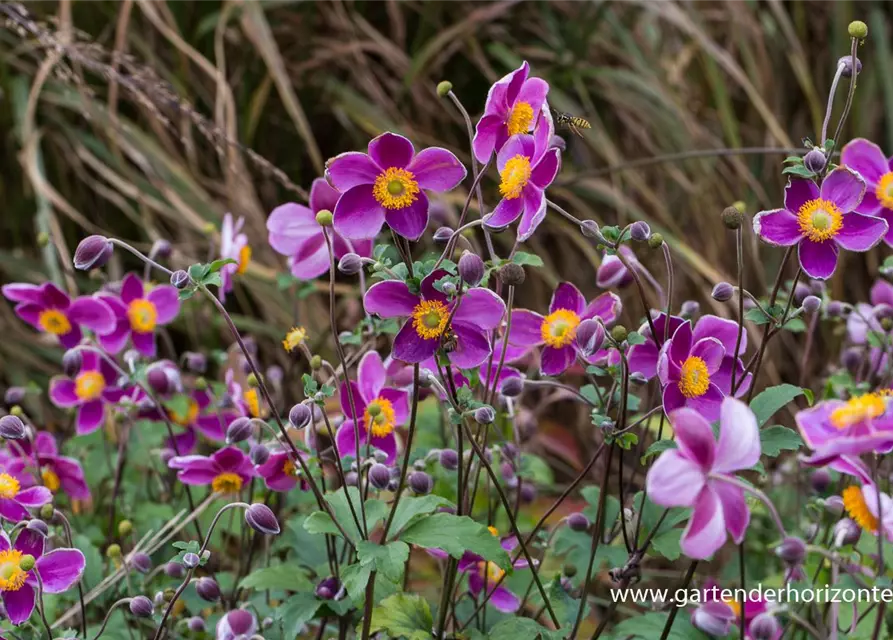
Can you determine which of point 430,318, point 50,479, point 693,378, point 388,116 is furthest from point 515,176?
point 388,116

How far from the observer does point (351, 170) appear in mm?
929

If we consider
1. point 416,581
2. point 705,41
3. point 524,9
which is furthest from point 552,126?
Result: point 524,9

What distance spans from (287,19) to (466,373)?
209cm

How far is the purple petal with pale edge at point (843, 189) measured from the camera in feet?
3.02

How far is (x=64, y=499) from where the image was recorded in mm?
1613

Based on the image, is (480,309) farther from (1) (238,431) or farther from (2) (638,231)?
(1) (238,431)

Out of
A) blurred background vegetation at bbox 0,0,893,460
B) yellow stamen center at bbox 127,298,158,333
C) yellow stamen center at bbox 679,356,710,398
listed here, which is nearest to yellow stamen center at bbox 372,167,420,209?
yellow stamen center at bbox 679,356,710,398

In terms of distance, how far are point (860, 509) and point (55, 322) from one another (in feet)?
3.63

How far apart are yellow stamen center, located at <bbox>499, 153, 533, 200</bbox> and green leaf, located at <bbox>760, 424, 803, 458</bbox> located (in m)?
0.35

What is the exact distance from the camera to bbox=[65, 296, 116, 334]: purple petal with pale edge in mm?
1379

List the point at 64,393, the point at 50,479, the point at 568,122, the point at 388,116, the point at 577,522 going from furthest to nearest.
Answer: the point at 388,116
the point at 64,393
the point at 50,479
the point at 577,522
the point at 568,122

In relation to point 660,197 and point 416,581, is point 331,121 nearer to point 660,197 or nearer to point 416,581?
point 660,197

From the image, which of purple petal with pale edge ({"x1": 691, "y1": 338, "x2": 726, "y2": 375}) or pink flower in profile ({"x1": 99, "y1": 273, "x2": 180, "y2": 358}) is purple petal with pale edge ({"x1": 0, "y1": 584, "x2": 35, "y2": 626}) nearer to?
pink flower in profile ({"x1": 99, "y1": 273, "x2": 180, "y2": 358})

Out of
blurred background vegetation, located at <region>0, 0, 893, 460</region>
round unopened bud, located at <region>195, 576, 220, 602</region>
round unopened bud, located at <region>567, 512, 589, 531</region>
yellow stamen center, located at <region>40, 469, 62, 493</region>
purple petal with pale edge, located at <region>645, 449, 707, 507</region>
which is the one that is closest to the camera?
purple petal with pale edge, located at <region>645, 449, 707, 507</region>
